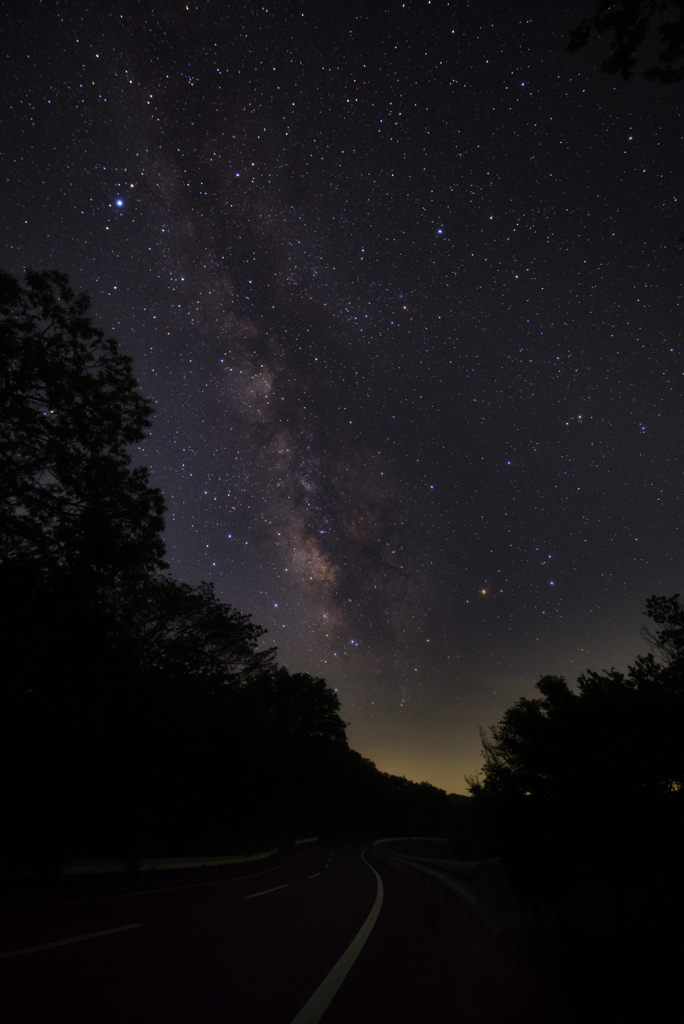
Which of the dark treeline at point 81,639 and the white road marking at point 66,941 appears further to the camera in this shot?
the dark treeline at point 81,639

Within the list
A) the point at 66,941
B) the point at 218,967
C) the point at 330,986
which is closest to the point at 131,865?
the point at 66,941

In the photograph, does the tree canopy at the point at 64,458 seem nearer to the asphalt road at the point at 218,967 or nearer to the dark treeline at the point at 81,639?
the dark treeline at the point at 81,639

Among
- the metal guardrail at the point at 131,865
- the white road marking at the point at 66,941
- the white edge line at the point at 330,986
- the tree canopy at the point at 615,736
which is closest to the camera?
the white edge line at the point at 330,986

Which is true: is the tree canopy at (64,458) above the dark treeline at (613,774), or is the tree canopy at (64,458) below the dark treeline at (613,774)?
above

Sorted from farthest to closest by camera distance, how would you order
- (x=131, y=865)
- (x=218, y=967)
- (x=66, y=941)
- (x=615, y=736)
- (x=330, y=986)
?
(x=615, y=736), (x=131, y=865), (x=66, y=941), (x=218, y=967), (x=330, y=986)

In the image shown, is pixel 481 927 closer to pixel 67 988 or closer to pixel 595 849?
pixel 67 988

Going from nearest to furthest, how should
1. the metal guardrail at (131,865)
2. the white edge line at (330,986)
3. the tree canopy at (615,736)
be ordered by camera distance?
the white edge line at (330,986)
the metal guardrail at (131,865)
the tree canopy at (615,736)

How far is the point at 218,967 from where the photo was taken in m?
4.57

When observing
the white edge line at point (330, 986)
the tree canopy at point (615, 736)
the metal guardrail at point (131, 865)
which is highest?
the tree canopy at point (615, 736)

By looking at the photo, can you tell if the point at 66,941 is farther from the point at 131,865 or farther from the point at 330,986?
the point at 131,865

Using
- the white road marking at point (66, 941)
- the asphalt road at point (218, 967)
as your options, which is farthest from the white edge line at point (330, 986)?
the white road marking at point (66, 941)

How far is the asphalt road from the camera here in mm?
3398

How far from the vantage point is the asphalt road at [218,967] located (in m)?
3.40

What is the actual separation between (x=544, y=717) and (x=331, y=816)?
215ft
